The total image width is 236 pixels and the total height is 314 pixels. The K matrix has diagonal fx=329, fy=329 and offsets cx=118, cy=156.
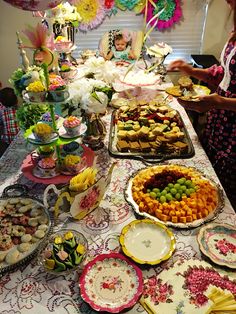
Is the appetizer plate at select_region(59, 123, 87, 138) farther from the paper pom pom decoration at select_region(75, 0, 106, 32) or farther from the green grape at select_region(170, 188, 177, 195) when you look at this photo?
the paper pom pom decoration at select_region(75, 0, 106, 32)

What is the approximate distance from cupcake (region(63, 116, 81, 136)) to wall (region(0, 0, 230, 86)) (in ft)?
7.21

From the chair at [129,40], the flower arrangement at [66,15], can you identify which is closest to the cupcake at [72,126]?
the flower arrangement at [66,15]

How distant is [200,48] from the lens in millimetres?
3418

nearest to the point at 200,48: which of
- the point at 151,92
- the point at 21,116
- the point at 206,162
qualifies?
the point at 151,92

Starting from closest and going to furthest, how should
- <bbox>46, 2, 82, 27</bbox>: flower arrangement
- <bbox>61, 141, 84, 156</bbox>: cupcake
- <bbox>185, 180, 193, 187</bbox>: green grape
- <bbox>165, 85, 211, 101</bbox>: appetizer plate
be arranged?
<bbox>185, 180, 193, 187</bbox>: green grape → <bbox>61, 141, 84, 156</bbox>: cupcake → <bbox>165, 85, 211, 101</bbox>: appetizer plate → <bbox>46, 2, 82, 27</bbox>: flower arrangement

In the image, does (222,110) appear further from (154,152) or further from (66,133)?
(66,133)

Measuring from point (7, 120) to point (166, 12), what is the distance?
1803 millimetres

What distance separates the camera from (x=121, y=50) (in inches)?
111

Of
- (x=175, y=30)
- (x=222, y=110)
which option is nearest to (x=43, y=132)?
(x=222, y=110)

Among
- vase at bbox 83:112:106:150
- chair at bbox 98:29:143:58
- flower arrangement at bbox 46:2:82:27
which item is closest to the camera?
vase at bbox 83:112:106:150

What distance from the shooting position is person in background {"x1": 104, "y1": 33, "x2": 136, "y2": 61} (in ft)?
9.18

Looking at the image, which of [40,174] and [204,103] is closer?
[40,174]

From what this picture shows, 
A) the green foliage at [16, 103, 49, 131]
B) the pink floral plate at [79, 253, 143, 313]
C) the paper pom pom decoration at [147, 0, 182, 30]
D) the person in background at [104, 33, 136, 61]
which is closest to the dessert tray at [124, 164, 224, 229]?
the pink floral plate at [79, 253, 143, 313]

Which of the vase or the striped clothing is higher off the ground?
the vase
